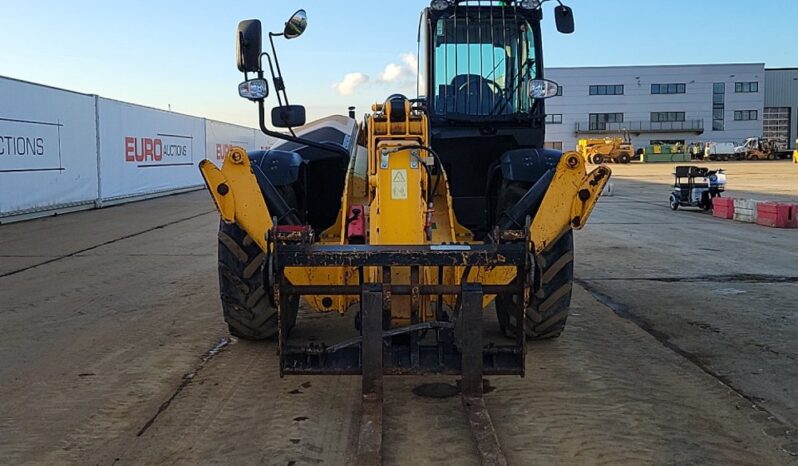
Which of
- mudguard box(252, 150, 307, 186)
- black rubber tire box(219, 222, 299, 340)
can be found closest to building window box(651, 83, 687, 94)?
mudguard box(252, 150, 307, 186)

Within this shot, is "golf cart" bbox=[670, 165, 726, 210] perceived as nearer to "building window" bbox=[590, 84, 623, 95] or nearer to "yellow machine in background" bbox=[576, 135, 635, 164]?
"yellow machine in background" bbox=[576, 135, 635, 164]

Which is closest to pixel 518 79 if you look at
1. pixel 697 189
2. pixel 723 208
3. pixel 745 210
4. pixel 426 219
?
pixel 426 219

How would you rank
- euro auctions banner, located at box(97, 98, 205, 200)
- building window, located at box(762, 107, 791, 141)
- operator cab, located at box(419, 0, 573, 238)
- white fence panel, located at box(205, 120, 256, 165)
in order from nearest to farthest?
operator cab, located at box(419, 0, 573, 238) → euro auctions banner, located at box(97, 98, 205, 200) → white fence panel, located at box(205, 120, 256, 165) → building window, located at box(762, 107, 791, 141)

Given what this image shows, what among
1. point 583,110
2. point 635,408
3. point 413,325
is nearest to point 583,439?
point 635,408

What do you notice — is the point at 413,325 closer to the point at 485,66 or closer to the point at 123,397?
the point at 123,397

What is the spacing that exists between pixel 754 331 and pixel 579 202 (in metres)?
2.80

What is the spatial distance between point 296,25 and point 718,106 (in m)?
81.2

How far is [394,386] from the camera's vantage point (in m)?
4.70

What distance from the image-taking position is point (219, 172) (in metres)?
4.61

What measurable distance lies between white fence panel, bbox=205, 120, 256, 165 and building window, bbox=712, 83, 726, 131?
58.0 m

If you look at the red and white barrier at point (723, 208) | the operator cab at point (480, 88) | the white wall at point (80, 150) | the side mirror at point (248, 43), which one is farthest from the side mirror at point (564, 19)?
the white wall at point (80, 150)

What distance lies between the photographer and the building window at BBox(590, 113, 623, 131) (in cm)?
7694

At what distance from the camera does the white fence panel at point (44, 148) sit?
1545cm

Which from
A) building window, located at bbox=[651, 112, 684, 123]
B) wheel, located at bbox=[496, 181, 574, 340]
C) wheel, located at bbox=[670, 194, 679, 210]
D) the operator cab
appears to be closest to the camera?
wheel, located at bbox=[496, 181, 574, 340]
